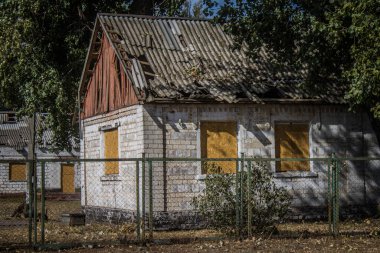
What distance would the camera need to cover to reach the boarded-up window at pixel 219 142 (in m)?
19.7

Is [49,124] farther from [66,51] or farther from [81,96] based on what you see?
[81,96]

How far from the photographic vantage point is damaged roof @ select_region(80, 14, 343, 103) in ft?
64.1

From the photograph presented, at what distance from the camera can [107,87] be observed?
22.3m

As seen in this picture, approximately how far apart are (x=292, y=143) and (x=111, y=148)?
17.7 feet

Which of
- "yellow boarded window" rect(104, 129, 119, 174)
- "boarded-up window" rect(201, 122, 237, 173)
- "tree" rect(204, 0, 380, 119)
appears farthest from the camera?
"yellow boarded window" rect(104, 129, 119, 174)

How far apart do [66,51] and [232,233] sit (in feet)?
50.9

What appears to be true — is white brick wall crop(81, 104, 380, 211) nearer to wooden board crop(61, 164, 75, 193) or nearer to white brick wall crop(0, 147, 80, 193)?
white brick wall crop(0, 147, 80, 193)

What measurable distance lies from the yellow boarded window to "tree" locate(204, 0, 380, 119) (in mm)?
4784

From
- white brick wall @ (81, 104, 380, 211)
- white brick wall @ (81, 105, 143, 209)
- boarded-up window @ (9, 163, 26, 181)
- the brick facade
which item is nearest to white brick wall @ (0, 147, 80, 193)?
boarded-up window @ (9, 163, 26, 181)

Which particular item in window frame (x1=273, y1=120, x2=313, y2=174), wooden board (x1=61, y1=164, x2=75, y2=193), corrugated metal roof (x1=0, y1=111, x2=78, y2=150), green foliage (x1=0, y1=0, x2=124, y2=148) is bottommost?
wooden board (x1=61, y1=164, x2=75, y2=193)

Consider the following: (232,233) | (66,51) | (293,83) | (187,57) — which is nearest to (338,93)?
(293,83)

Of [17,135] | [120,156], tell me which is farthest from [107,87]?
[17,135]

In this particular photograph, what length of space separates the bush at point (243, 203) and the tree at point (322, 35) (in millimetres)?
3205

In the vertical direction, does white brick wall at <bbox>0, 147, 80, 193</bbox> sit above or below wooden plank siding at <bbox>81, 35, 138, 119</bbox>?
below
